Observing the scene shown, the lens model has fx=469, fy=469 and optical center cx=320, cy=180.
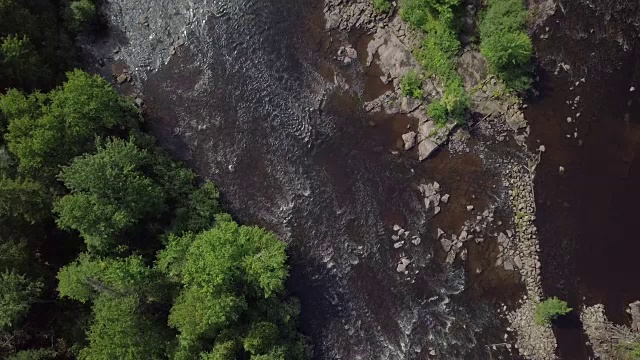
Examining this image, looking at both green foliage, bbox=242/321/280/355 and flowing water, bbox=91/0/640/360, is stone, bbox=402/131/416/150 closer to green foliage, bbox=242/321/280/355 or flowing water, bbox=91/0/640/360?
flowing water, bbox=91/0/640/360

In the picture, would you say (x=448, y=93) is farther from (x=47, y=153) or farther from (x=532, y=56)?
(x=47, y=153)

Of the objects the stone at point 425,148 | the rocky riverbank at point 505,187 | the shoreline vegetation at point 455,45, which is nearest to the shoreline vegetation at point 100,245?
the stone at point 425,148

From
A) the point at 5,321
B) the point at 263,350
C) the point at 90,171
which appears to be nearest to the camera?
the point at 5,321

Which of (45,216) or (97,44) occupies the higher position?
(97,44)

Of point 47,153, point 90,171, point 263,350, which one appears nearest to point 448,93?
point 263,350

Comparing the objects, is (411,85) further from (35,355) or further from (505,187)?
(35,355)
